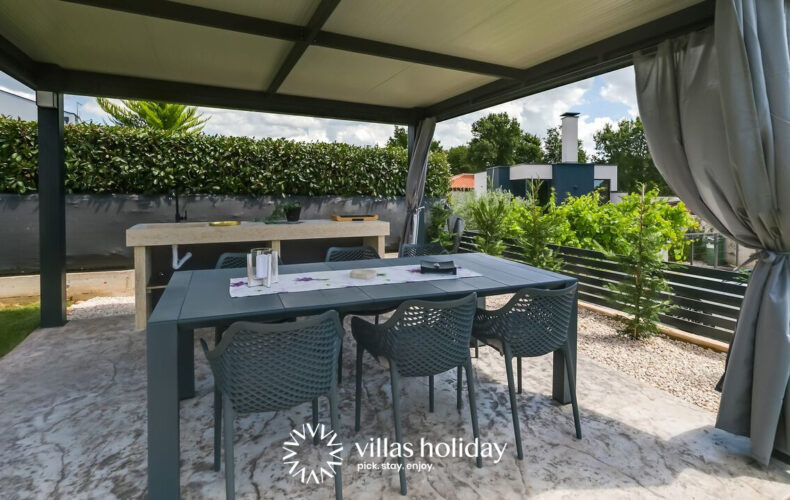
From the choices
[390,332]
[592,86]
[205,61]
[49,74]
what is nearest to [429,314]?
[390,332]

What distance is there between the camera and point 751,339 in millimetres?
2207

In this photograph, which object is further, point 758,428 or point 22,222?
point 22,222

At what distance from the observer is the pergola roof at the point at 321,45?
2.73m

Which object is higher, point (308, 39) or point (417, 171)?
point (308, 39)

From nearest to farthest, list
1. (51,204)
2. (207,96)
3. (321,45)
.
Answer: (321,45)
(51,204)
(207,96)

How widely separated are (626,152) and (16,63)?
111ft

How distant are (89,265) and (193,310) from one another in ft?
15.4

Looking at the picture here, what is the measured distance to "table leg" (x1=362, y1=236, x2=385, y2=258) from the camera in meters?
4.93

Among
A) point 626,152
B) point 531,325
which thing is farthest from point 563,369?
point 626,152

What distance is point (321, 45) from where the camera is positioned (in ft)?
10.6

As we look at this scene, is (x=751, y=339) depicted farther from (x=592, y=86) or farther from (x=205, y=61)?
(x=592, y=86)

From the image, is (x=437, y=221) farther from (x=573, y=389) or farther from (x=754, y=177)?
(x=754, y=177)

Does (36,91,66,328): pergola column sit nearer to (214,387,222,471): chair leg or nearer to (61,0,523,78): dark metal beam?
(61,0,523,78): dark metal beam

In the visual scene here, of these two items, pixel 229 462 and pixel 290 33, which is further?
pixel 290 33
